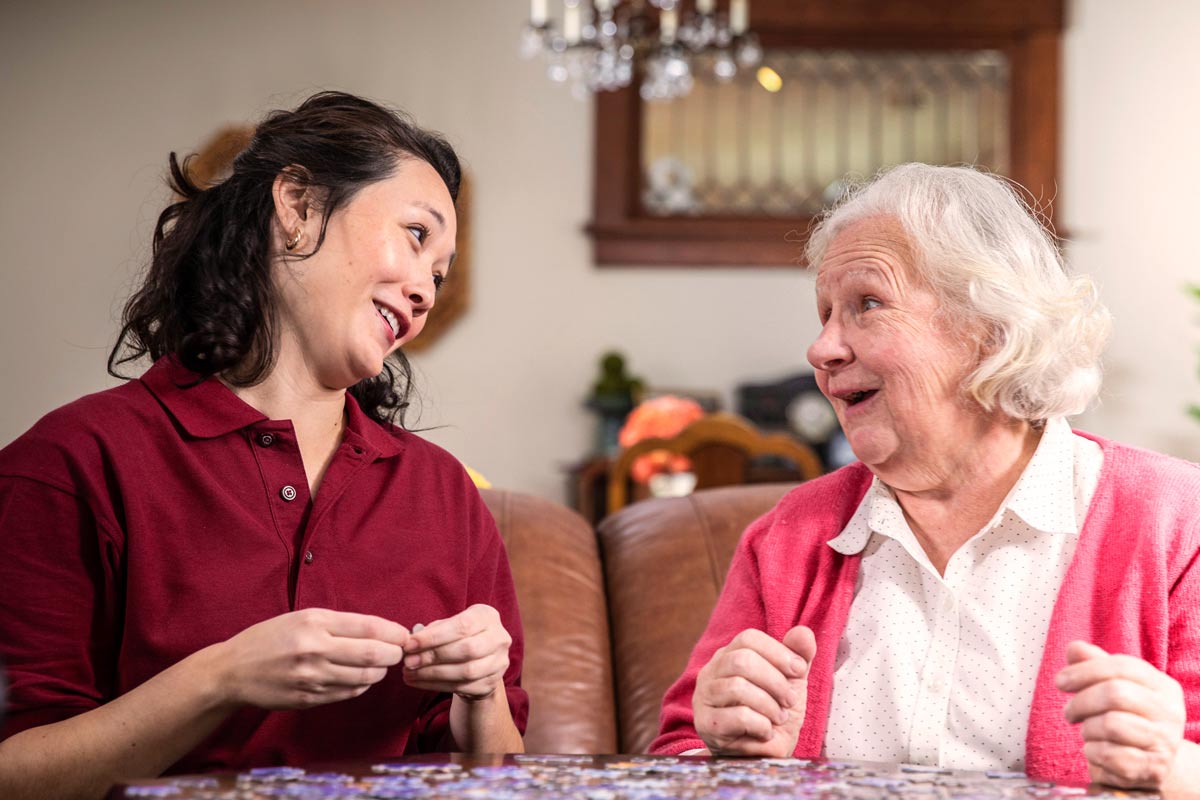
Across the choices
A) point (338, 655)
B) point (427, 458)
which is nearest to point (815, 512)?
point (427, 458)

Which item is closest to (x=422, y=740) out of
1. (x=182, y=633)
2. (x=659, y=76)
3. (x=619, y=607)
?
(x=182, y=633)

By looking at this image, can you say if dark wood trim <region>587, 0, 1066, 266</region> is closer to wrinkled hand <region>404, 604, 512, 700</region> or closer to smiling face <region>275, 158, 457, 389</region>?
smiling face <region>275, 158, 457, 389</region>

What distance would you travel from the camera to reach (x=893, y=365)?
162 centimetres

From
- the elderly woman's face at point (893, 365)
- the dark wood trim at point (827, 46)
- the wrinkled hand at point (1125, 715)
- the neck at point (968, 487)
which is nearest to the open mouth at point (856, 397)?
the elderly woman's face at point (893, 365)

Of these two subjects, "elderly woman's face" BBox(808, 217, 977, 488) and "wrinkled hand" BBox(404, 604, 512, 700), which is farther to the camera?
"elderly woman's face" BBox(808, 217, 977, 488)

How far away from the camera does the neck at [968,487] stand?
1.64 meters

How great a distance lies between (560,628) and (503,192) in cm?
399

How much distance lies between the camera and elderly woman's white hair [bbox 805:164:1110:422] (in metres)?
1.60

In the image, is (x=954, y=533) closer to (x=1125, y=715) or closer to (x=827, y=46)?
(x=1125, y=715)

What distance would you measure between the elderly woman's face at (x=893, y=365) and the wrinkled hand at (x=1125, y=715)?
44cm

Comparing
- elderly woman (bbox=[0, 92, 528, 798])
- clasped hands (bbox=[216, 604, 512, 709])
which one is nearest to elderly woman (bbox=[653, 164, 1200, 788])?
clasped hands (bbox=[216, 604, 512, 709])

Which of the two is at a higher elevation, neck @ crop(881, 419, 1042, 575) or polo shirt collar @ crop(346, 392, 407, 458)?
polo shirt collar @ crop(346, 392, 407, 458)

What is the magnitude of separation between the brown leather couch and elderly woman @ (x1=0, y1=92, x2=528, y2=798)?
1.42 feet

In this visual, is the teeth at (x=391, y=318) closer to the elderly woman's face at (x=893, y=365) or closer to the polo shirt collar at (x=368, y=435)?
the polo shirt collar at (x=368, y=435)
